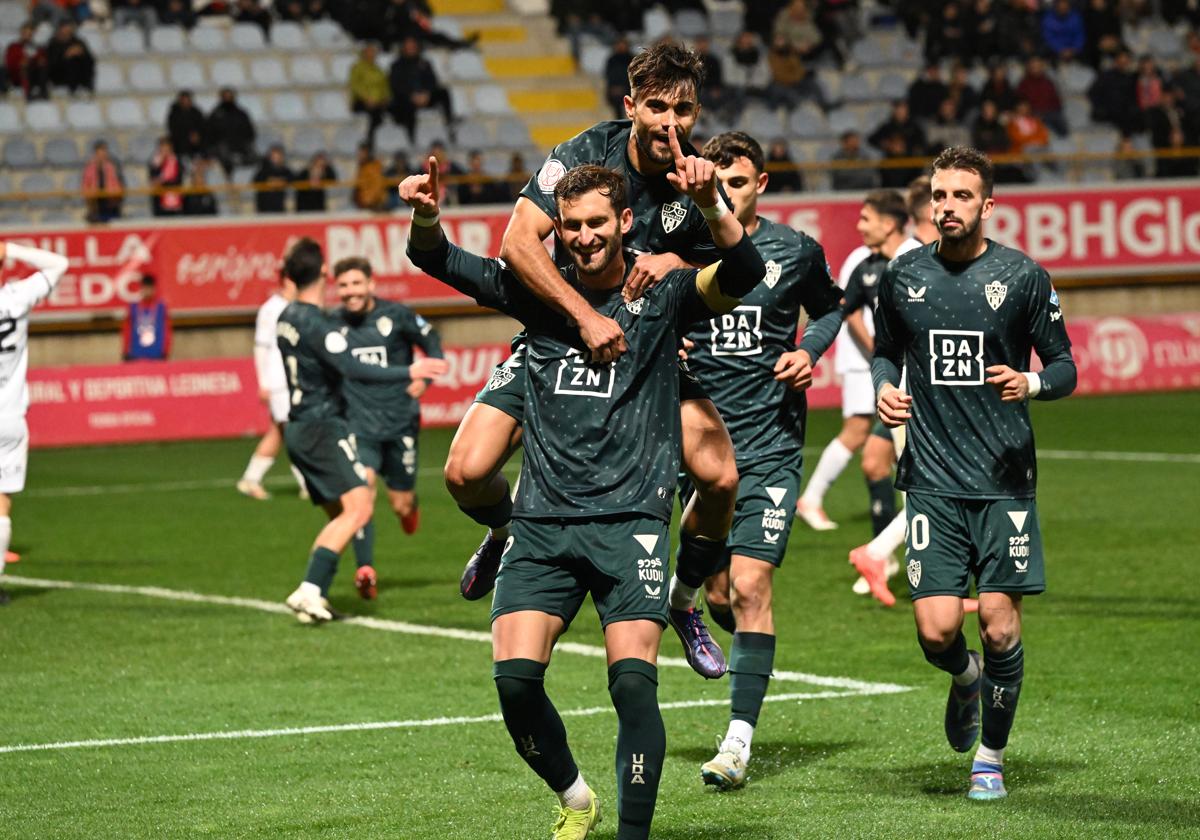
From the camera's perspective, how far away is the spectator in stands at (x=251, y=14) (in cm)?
2770

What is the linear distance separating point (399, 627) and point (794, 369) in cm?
420

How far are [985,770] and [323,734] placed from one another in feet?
9.29

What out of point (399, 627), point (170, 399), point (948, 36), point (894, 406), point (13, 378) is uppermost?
point (948, 36)

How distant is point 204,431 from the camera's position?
22.9 metres

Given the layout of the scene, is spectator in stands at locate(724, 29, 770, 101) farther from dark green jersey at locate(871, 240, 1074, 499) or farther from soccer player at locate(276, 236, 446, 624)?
dark green jersey at locate(871, 240, 1074, 499)

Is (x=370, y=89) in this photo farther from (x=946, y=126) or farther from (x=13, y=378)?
(x=13, y=378)

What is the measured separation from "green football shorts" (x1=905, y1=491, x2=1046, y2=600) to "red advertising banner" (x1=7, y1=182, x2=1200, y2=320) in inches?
709

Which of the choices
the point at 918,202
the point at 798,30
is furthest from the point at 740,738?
the point at 798,30

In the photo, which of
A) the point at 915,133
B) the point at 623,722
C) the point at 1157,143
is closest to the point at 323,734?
the point at 623,722

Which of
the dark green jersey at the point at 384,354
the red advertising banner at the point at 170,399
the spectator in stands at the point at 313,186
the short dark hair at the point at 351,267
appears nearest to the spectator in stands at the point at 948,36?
the red advertising banner at the point at 170,399

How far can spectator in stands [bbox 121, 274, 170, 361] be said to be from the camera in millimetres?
22219

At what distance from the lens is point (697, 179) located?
17.5ft

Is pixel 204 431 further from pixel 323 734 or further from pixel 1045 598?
pixel 323 734

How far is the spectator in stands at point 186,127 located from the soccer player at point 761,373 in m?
18.5
